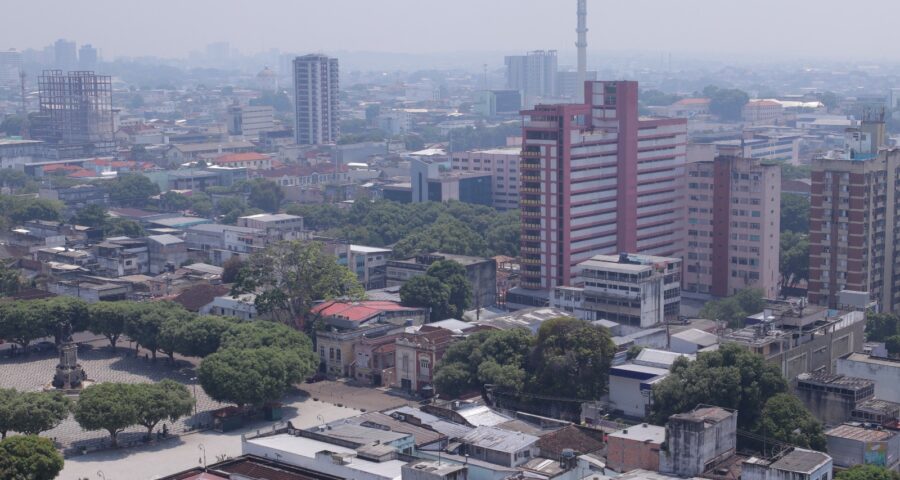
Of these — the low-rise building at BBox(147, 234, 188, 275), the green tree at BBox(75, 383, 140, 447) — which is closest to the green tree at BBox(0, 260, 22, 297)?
the low-rise building at BBox(147, 234, 188, 275)

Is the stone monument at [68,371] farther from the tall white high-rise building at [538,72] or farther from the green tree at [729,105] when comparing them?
the tall white high-rise building at [538,72]

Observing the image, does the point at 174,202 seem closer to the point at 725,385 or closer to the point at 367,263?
the point at 367,263

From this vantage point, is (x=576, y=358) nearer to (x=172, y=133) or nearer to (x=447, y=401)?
(x=447, y=401)

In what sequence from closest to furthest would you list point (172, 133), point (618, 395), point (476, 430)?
point (476, 430), point (618, 395), point (172, 133)

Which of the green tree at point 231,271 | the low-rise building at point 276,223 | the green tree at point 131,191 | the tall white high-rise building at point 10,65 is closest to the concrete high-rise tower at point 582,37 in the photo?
the green tree at point 131,191

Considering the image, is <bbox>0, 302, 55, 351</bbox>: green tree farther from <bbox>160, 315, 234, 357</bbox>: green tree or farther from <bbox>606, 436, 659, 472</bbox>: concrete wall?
<bbox>606, 436, 659, 472</bbox>: concrete wall

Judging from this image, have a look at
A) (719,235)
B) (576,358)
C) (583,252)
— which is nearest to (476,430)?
(576,358)
